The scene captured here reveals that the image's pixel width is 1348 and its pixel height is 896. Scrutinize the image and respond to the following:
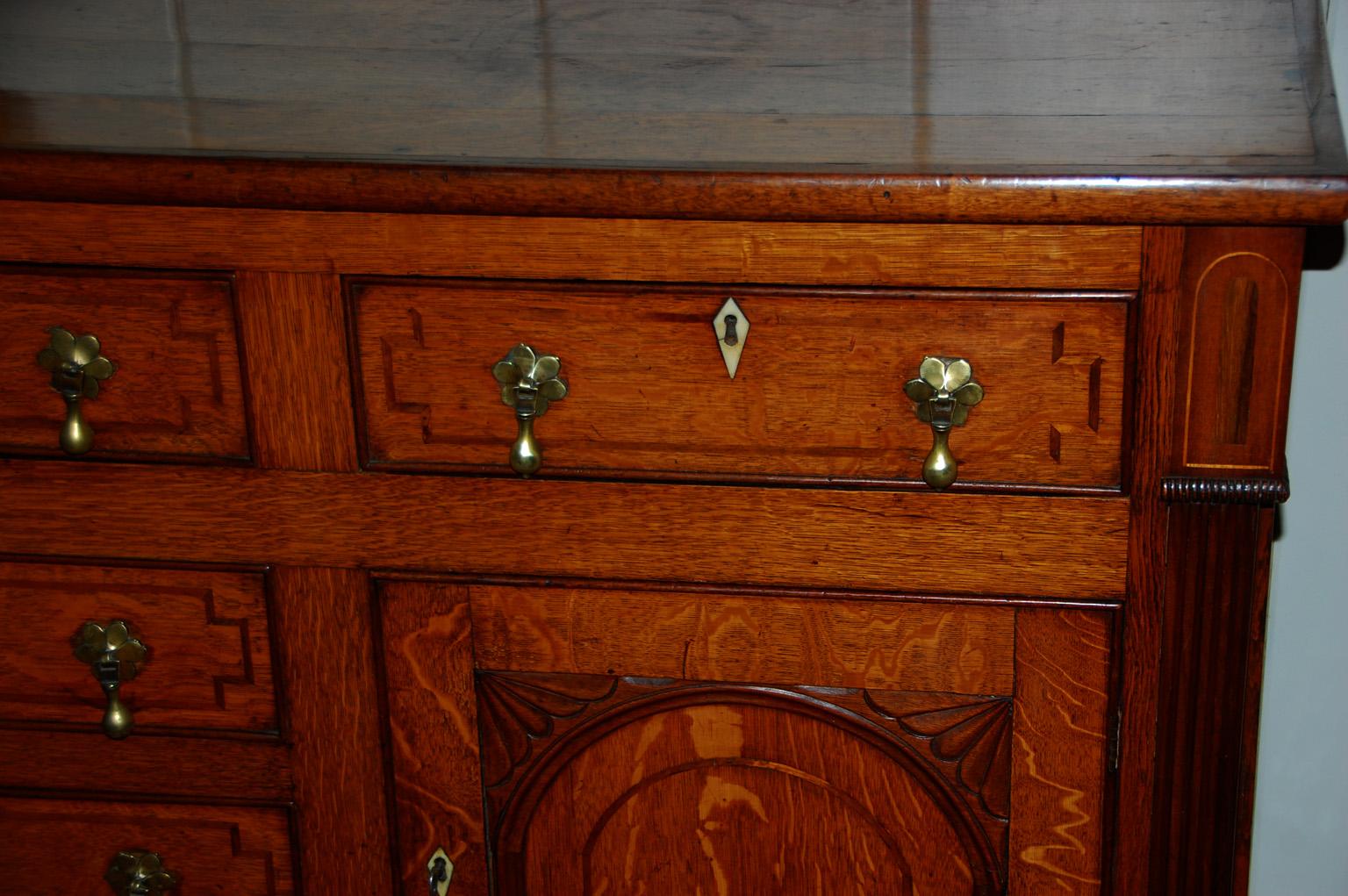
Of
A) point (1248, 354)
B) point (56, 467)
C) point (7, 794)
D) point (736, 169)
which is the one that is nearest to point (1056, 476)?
point (1248, 354)

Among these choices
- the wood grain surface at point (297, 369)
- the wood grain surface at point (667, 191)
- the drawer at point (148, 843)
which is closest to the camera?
the wood grain surface at point (667, 191)

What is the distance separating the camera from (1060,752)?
2.41 feet

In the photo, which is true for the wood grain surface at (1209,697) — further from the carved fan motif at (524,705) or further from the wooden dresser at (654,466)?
the carved fan motif at (524,705)

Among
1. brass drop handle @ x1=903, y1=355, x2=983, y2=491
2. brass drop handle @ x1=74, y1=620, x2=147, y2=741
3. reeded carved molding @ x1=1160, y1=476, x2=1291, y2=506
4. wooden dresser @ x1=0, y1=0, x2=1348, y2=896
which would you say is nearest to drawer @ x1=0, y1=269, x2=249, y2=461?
wooden dresser @ x1=0, y1=0, x2=1348, y2=896

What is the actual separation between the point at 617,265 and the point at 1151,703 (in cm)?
34

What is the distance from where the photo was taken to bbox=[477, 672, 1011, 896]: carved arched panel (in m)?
0.75

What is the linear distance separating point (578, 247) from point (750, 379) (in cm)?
10

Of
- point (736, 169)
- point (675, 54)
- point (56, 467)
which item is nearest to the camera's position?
point (736, 169)

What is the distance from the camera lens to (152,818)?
2.72 ft

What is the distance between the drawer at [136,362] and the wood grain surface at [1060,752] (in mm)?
420

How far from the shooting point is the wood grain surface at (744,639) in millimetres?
730

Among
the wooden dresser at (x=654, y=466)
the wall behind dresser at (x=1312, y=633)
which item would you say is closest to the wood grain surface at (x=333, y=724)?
the wooden dresser at (x=654, y=466)

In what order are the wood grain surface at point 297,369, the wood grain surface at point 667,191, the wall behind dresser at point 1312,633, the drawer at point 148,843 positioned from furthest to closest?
1. the wall behind dresser at point 1312,633
2. the drawer at point 148,843
3. the wood grain surface at point 297,369
4. the wood grain surface at point 667,191

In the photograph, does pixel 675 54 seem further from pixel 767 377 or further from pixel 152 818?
pixel 152 818
